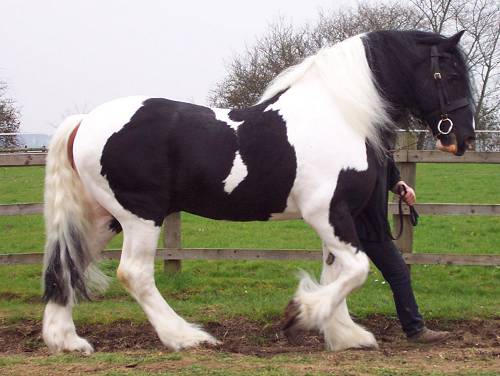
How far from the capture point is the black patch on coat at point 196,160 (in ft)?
13.6

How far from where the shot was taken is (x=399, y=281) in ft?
15.4

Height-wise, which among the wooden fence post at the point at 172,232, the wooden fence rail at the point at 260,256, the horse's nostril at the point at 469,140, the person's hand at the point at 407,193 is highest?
the horse's nostril at the point at 469,140

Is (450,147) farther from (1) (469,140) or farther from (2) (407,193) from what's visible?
(2) (407,193)

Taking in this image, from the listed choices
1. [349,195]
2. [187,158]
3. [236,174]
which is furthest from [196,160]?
[349,195]

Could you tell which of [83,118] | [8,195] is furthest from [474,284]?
[8,195]

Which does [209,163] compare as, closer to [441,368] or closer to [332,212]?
[332,212]

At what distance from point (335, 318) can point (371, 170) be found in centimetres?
106

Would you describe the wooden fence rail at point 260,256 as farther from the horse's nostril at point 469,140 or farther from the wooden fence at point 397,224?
the horse's nostril at point 469,140

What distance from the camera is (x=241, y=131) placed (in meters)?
4.19

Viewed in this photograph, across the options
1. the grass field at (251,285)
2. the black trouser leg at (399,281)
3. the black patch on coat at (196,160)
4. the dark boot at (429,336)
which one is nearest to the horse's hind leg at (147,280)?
the black patch on coat at (196,160)

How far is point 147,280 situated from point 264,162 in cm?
111

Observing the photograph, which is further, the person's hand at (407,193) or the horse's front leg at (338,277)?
the person's hand at (407,193)

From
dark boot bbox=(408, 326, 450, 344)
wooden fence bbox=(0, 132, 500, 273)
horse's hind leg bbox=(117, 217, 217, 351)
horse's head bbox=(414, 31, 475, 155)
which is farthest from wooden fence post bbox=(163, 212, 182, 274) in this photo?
horse's head bbox=(414, 31, 475, 155)

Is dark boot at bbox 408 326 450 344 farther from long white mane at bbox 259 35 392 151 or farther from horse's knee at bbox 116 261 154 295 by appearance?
horse's knee at bbox 116 261 154 295
